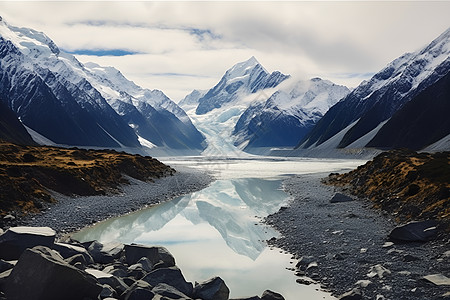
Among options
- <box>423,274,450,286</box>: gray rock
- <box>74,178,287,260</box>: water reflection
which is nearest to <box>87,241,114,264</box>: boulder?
<box>74,178,287,260</box>: water reflection

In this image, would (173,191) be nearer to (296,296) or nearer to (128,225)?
(128,225)

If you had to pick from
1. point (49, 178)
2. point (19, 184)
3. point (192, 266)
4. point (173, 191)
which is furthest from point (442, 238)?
point (173, 191)

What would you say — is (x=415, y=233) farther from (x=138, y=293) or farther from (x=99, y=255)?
(x=99, y=255)

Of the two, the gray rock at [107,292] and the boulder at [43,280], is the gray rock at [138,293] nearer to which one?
the gray rock at [107,292]

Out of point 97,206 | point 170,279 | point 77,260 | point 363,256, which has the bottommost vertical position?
point 97,206

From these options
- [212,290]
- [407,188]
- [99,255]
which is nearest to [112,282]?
[212,290]

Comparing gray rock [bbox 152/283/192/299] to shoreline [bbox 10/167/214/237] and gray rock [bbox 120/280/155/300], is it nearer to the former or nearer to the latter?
gray rock [bbox 120/280/155/300]
